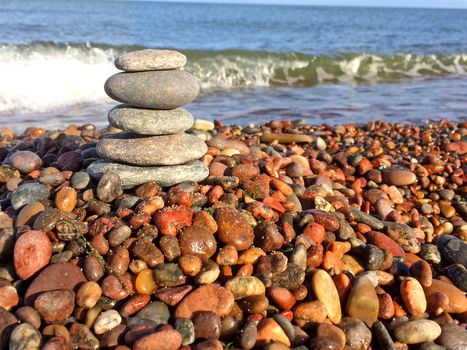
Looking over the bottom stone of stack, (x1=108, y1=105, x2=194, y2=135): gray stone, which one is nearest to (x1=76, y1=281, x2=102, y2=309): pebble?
the bottom stone of stack

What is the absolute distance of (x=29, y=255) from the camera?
3.15 m

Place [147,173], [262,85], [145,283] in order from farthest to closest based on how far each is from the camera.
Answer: [262,85] < [147,173] < [145,283]

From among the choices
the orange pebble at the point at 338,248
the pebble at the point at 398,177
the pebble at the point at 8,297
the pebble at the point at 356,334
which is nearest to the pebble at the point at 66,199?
the pebble at the point at 8,297

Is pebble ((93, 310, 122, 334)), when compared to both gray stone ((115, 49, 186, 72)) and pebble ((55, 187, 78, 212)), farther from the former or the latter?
gray stone ((115, 49, 186, 72))

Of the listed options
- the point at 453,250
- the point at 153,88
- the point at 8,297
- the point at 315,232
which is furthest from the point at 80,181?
the point at 453,250

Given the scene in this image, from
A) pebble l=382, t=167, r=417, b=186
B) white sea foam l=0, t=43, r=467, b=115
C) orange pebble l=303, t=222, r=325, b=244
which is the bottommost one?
white sea foam l=0, t=43, r=467, b=115

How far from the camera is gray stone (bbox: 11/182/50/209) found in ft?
12.7

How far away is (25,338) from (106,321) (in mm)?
444

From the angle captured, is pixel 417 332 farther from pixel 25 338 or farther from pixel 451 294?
pixel 25 338

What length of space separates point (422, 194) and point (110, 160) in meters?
3.67

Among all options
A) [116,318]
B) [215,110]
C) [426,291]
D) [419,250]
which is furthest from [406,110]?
[116,318]

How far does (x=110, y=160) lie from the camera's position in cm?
421

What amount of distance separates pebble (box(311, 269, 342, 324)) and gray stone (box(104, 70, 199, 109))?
1867 mm

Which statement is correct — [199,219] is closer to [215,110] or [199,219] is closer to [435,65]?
[215,110]
